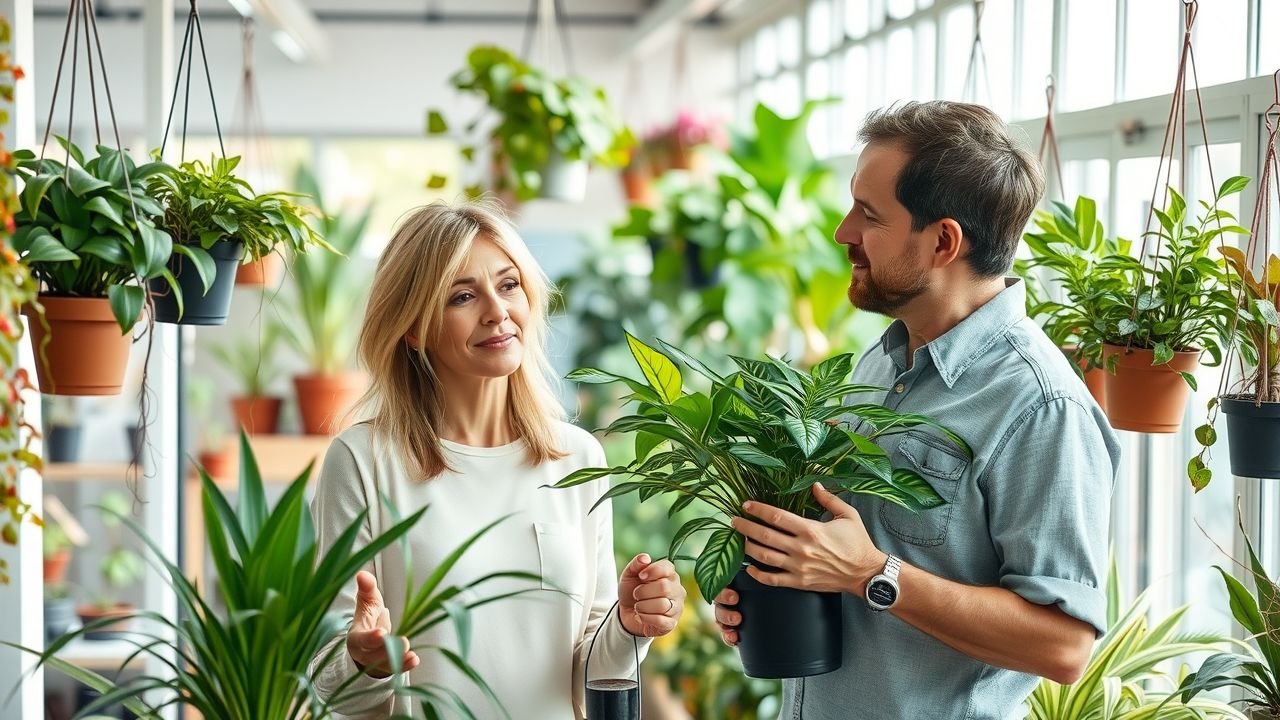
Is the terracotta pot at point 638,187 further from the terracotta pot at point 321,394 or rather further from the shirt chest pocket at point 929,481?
the shirt chest pocket at point 929,481

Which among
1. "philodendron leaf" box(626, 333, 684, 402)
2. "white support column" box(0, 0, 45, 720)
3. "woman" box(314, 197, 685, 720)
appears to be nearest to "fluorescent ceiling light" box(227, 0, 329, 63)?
"white support column" box(0, 0, 45, 720)

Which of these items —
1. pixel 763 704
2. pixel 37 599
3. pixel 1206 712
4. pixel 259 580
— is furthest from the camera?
pixel 763 704

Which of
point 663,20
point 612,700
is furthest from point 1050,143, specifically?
point 663,20

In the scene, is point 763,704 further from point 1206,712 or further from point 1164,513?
point 1206,712

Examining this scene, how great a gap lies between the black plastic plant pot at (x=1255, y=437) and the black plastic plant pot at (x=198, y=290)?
1.49m

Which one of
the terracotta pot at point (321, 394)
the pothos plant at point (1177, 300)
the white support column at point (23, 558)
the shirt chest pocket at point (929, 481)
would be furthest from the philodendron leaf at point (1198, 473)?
the terracotta pot at point (321, 394)

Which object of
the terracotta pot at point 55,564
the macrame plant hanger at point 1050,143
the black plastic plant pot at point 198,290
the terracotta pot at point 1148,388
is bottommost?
the terracotta pot at point 55,564

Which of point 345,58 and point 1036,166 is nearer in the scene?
point 1036,166

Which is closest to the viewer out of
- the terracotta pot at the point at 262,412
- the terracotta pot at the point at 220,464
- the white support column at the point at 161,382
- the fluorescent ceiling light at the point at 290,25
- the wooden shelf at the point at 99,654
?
the white support column at the point at 161,382

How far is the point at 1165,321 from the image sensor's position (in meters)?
1.78

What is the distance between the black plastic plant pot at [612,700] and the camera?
1571mm

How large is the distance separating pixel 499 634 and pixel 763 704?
2.16 m

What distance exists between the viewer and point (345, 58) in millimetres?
6074

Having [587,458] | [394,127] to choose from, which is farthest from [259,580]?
[394,127]
